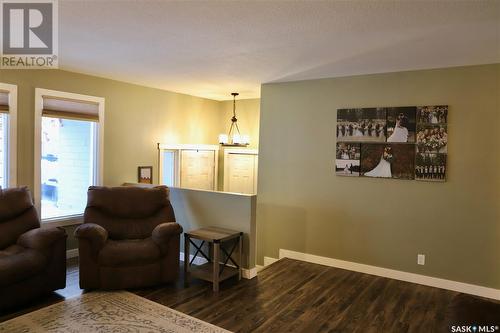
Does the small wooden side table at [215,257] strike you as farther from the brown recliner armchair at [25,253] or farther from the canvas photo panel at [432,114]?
the canvas photo panel at [432,114]

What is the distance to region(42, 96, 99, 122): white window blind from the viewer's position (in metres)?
4.45

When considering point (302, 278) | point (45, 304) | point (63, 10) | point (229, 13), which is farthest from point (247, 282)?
point (63, 10)

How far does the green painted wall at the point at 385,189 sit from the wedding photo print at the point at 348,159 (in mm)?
85

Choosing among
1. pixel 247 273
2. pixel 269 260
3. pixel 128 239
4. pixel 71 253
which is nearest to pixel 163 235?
pixel 128 239

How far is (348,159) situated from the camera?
4523mm

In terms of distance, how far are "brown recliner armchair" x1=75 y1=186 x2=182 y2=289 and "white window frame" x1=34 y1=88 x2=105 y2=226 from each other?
0.85 meters

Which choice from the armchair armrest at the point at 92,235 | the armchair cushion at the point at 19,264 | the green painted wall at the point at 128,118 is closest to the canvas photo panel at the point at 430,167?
the green painted wall at the point at 128,118

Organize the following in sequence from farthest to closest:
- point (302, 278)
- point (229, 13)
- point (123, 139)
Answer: point (123, 139)
point (302, 278)
point (229, 13)

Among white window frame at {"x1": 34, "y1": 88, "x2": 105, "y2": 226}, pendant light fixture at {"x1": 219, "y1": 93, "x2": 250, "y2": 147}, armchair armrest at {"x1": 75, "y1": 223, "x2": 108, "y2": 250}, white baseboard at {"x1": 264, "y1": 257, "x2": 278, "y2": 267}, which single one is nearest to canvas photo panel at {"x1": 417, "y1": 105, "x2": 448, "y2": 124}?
white baseboard at {"x1": 264, "y1": 257, "x2": 278, "y2": 267}

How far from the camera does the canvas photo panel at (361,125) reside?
4301 mm

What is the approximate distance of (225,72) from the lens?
14.7ft

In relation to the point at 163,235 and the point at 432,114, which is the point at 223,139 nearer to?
the point at 163,235

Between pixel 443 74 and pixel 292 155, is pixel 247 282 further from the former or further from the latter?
pixel 443 74

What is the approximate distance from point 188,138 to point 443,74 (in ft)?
13.5
